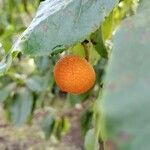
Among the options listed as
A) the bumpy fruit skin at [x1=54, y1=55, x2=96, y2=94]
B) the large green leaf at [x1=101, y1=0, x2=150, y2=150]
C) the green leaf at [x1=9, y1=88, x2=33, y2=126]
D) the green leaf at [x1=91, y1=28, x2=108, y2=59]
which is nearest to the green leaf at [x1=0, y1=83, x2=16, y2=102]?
the green leaf at [x1=9, y1=88, x2=33, y2=126]

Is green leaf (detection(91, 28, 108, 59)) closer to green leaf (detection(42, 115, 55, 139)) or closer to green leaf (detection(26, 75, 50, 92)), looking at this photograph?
green leaf (detection(26, 75, 50, 92))

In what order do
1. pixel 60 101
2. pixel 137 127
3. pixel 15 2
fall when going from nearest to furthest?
pixel 137 127 → pixel 15 2 → pixel 60 101

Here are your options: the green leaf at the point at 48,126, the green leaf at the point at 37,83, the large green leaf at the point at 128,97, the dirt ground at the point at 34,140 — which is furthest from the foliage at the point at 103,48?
the dirt ground at the point at 34,140

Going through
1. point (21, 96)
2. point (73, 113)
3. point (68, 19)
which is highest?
point (68, 19)

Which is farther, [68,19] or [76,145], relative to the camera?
[76,145]

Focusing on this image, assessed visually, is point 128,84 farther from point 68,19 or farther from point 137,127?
point 68,19

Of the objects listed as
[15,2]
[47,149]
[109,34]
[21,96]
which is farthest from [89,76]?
[47,149]

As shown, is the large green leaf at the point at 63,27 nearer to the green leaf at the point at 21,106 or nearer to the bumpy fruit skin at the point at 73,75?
the bumpy fruit skin at the point at 73,75
